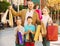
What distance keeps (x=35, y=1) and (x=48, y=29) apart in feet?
0.38

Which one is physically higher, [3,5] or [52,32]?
[3,5]

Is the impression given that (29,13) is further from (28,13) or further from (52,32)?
(52,32)

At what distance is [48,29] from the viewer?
3.11 feet

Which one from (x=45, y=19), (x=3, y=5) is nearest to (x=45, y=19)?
(x=45, y=19)

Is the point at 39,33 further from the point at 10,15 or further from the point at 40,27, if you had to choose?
the point at 10,15

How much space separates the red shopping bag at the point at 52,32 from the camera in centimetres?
94

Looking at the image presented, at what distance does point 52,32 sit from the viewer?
0.94 meters

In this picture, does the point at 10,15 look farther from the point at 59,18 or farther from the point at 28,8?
the point at 59,18

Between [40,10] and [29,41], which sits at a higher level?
[40,10]

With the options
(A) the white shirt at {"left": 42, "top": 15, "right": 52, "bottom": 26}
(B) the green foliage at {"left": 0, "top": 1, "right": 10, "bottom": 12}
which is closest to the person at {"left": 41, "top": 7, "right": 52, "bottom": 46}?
(A) the white shirt at {"left": 42, "top": 15, "right": 52, "bottom": 26}

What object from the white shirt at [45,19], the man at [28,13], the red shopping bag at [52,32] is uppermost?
the man at [28,13]

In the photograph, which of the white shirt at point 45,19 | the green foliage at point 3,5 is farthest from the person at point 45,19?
the green foliage at point 3,5

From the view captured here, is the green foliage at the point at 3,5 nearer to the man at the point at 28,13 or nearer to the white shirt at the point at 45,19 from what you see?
the man at the point at 28,13

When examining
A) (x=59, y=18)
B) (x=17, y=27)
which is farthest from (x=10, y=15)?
(x=59, y=18)
